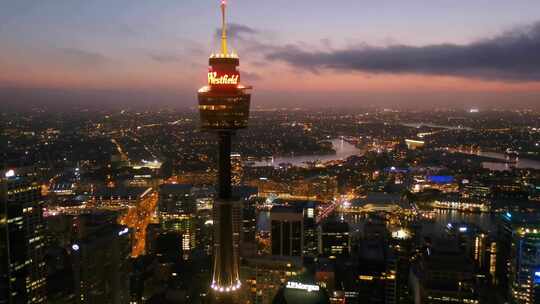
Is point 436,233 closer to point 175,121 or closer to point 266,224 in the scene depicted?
point 266,224

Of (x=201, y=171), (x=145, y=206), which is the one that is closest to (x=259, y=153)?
(x=201, y=171)

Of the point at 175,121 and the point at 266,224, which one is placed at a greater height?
the point at 175,121

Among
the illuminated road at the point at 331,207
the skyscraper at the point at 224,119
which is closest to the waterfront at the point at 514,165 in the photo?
the illuminated road at the point at 331,207

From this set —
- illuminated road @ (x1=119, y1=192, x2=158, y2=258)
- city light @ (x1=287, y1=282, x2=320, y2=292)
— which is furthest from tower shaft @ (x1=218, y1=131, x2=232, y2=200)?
illuminated road @ (x1=119, y1=192, x2=158, y2=258)

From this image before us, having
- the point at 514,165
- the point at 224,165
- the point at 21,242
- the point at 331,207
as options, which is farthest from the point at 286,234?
the point at 514,165

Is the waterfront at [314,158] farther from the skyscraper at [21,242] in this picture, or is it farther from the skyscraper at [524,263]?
the skyscraper at [21,242]

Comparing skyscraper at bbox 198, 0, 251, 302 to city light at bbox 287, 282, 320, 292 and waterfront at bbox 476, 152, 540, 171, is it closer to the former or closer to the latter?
city light at bbox 287, 282, 320, 292
